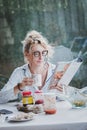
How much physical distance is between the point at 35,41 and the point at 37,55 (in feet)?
0.47

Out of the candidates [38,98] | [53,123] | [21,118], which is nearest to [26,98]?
[38,98]

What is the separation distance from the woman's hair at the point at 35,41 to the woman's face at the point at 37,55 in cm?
4

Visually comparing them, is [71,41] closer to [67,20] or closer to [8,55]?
[67,20]

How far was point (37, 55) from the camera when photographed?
3084 mm

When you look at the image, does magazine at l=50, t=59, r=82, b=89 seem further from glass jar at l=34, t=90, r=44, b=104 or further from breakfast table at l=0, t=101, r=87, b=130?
breakfast table at l=0, t=101, r=87, b=130

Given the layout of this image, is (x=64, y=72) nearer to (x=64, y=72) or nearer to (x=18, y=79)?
(x=64, y=72)

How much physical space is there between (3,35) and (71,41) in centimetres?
72

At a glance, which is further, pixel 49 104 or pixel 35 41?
pixel 35 41

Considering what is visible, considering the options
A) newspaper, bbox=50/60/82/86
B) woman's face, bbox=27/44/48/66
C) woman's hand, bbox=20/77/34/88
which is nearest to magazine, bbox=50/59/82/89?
newspaper, bbox=50/60/82/86

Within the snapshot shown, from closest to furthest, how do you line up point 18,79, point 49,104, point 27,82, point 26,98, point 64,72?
point 49,104, point 26,98, point 64,72, point 27,82, point 18,79

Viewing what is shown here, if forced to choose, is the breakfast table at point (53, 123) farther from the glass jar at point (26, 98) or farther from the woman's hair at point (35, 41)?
the woman's hair at point (35, 41)

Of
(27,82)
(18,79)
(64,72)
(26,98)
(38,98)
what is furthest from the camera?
(18,79)

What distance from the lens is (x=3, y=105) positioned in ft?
8.50

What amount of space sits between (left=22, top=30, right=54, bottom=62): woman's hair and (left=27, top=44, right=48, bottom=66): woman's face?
0.04 metres
